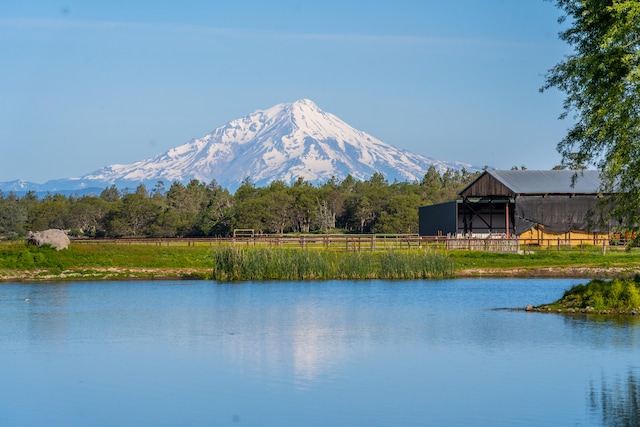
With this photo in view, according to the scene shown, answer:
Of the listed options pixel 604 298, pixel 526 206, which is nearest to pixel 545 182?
pixel 526 206

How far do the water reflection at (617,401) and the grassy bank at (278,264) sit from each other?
91.9ft

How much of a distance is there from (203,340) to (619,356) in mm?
11108

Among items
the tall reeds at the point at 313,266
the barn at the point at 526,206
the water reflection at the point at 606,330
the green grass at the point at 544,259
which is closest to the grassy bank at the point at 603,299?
the water reflection at the point at 606,330

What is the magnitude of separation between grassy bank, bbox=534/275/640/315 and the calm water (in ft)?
Result: 3.59

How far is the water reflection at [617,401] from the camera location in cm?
1741

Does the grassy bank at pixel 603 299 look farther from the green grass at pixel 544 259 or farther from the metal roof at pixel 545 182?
the metal roof at pixel 545 182

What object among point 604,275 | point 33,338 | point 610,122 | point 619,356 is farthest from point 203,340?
point 604,275

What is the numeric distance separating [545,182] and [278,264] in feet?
112

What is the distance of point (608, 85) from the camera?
27.8m

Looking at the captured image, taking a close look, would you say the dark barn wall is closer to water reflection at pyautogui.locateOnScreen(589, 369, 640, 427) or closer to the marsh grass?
the marsh grass

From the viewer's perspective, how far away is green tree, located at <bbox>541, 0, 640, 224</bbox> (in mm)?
27031

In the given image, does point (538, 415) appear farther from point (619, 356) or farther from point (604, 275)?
point (604, 275)

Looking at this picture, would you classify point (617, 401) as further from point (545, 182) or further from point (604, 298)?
point (545, 182)

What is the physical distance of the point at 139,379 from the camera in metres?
21.8
